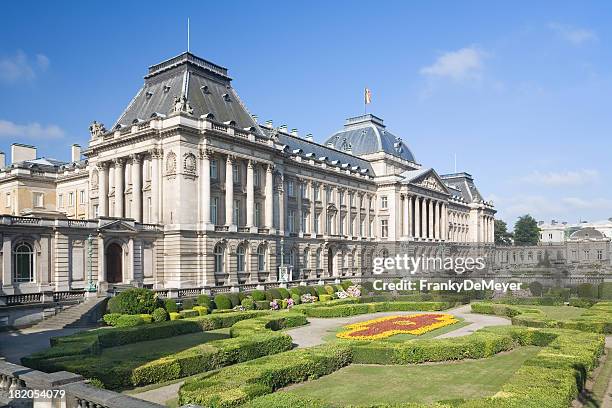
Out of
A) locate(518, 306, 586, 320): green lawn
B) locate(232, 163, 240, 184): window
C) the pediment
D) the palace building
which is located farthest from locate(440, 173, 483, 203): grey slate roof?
the pediment

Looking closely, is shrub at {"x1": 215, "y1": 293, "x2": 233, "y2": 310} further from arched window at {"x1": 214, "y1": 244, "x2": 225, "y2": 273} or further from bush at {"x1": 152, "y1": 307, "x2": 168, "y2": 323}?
arched window at {"x1": 214, "y1": 244, "x2": 225, "y2": 273}

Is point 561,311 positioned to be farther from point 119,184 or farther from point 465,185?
point 465,185

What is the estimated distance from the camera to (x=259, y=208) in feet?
207

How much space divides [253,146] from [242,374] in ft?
141

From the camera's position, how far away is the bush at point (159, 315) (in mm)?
39375

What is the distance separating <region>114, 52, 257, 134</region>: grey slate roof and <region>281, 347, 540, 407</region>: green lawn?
39017 mm

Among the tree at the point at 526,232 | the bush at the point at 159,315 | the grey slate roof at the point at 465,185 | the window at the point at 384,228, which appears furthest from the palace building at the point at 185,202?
the tree at the point at 526,232

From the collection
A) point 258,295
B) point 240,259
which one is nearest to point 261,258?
point 240,259

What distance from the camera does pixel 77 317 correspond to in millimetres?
Result: 38719

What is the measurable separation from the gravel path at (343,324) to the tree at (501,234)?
5040 inches

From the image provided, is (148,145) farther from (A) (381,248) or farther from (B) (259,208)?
(A) (381,248)

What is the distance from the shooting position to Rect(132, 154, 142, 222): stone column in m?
56.6

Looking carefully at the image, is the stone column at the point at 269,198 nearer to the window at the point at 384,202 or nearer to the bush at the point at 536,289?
the bush at the point at 536,289

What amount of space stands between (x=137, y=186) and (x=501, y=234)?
14520 cm
